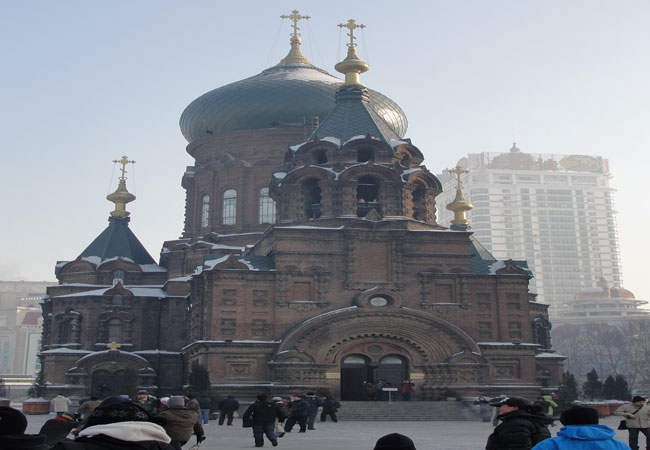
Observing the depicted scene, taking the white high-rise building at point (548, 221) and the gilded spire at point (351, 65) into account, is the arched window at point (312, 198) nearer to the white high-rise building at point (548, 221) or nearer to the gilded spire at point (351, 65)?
the gilded spire at point (351, 65)

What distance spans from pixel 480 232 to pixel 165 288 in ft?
273

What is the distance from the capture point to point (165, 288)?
119 ft

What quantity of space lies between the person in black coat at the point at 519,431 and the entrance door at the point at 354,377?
22.0 m

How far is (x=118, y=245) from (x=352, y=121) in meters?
13.2

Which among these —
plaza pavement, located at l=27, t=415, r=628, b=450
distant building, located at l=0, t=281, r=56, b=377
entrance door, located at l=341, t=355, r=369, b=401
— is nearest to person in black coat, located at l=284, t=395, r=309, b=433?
Result: plaza pavement, located at l=27, t=415, r=628, b=450

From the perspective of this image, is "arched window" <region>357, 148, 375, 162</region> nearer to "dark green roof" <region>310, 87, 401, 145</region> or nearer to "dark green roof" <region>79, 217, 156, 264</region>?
"dark green roof" <region>310, 87, 401, 145</region>

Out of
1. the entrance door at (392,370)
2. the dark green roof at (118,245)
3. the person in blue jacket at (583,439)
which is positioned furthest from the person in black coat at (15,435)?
the dark green roof at (118,245)

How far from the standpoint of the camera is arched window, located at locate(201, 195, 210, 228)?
38.4 metres

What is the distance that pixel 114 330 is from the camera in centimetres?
3469

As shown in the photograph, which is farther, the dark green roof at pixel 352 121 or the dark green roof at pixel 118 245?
the dark green roof at pixel 118 245

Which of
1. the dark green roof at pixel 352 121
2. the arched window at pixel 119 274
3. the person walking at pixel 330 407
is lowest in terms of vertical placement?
the person walking at pixel 330 407

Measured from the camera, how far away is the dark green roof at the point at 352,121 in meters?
31.1

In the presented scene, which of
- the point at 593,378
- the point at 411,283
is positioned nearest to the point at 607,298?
the point at 593,378

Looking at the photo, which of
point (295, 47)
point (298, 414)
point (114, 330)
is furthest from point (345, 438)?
point (295, 47)
